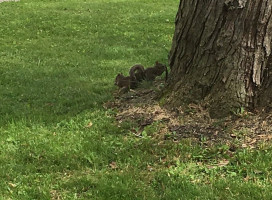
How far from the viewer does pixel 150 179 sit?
12.7ft

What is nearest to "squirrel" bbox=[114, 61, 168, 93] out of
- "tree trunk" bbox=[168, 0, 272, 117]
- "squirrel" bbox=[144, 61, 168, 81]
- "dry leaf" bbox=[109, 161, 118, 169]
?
"squirrel" bbox=[144, 61, 168, 81]

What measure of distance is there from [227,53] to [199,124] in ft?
2.79

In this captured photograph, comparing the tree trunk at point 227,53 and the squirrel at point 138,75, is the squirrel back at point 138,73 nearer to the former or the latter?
the squirrel at point 138,75

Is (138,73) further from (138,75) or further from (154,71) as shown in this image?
(154,71)

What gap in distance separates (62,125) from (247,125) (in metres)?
2.33

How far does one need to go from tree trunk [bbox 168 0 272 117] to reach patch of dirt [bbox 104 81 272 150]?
132mm

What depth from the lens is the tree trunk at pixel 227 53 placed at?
172 inches

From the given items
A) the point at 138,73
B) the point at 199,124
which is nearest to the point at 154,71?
the point at 138,73

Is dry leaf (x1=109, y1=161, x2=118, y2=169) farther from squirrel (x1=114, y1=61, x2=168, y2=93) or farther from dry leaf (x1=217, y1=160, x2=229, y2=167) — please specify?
squirrel (x1=114, y1=61, x2=168, y2=93)

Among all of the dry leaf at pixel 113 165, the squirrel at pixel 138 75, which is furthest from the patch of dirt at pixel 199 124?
the squirrel at pixel 138 75

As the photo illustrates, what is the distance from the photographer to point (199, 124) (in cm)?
461

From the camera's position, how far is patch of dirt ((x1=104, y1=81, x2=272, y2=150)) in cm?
431

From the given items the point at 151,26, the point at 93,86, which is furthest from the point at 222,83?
the point at 151,26

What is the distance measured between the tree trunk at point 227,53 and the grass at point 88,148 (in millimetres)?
643
